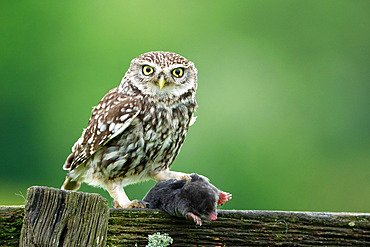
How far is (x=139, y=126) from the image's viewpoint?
3.61 meters

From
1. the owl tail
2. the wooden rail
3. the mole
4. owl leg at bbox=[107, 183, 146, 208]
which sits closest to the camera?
the wooden rail

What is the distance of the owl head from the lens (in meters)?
3.59

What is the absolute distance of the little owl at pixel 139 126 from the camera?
359 centimetres

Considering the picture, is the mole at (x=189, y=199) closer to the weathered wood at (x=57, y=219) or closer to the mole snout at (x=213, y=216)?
the mole snout at (x=213, y=216)

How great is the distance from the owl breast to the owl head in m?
0.09

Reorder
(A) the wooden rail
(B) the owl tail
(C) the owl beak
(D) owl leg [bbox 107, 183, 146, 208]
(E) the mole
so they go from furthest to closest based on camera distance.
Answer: (B) the owl tail, (C) the owl beak, (D) owl leg [bbox 107, 183, 146, 208], (E) the mole, (A) the wooden rail

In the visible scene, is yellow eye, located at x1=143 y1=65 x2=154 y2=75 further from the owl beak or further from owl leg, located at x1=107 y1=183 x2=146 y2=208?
owl leg, located at x1=107 y1=183 x2=146 y2=208

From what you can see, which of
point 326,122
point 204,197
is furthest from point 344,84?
point 204,197

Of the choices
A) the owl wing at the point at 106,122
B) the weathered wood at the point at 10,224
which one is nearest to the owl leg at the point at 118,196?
the owl wing at the point at 106,122

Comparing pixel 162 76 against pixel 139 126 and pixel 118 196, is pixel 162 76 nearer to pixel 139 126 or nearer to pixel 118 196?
pixel 139 126

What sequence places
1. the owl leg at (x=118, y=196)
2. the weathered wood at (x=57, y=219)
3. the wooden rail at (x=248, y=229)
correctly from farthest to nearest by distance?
1. the owl leg at (x=118, y=196)
2. the wooden rail at (x=248, y=229)
3. the weathered wood at (x=57, y=219)

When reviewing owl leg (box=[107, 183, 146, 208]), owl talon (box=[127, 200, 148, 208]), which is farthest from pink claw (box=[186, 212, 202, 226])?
owl leg (box=[107, 183, 146, 208])

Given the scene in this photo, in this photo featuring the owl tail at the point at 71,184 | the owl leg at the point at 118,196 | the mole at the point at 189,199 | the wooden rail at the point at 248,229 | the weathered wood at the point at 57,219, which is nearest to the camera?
the weathered wood at the point at 57,219

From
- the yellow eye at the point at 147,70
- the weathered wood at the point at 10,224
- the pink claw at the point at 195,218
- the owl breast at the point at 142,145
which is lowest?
the weathered wood at the point at 10,224
